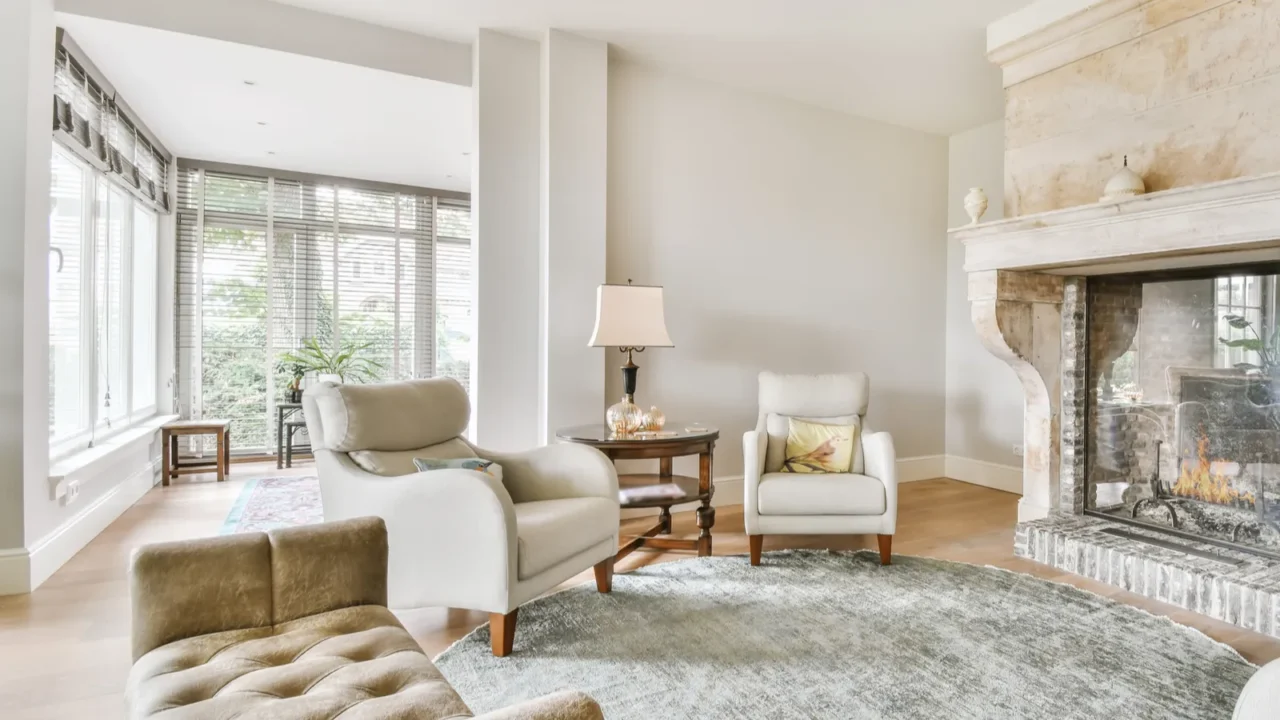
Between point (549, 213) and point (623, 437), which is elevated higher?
point (549, 213)

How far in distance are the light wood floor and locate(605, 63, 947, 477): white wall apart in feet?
2.59

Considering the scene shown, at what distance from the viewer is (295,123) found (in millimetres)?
4363

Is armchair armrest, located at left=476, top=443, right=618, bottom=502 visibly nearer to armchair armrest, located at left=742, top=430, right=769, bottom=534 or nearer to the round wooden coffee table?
the round wooden coffee table

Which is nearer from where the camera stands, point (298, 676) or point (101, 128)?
point (298, 676)

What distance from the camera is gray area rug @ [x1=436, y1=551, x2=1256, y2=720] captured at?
5.96ft

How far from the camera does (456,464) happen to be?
236 cm

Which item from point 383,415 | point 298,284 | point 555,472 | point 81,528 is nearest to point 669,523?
point 555,472

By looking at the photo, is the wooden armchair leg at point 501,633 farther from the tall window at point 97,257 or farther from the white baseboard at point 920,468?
the white baseboard at point 920,468

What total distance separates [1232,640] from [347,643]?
2776mm

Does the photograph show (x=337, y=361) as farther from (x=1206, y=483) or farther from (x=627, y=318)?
(x=1206, y=483)

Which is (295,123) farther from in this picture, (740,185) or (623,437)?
(623,437)

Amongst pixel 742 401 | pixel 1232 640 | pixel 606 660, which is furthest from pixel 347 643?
pixel 742 401

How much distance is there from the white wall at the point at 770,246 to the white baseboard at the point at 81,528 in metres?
2.63

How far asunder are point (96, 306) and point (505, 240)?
8.01 ft
